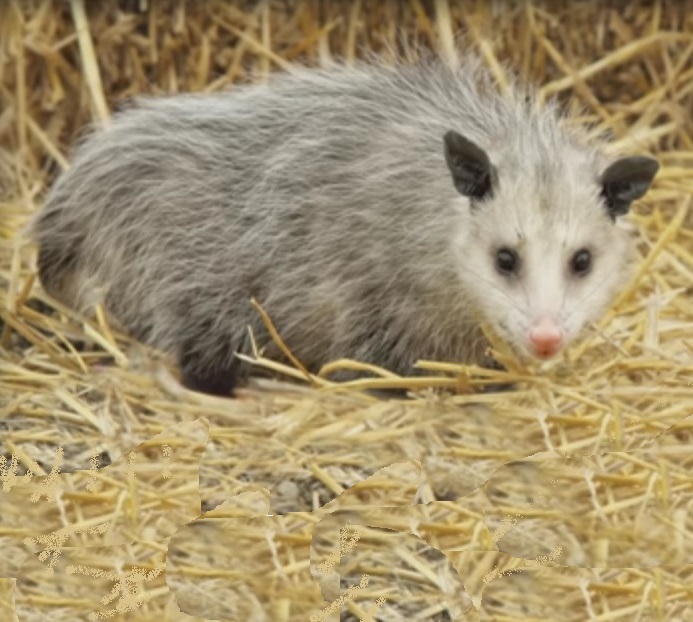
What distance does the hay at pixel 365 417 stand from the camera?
1.83 meters

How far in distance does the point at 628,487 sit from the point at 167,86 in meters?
0.92

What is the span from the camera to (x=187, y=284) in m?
2.27

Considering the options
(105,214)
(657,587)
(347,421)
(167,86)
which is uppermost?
(167,86)

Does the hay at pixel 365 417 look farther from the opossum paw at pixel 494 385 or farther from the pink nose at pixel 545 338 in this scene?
the pink nose at pixel 545 338

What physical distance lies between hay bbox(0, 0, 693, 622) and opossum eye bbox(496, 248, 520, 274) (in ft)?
0.56

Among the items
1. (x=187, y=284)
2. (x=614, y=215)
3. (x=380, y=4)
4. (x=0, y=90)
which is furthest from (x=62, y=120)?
(x=614, y=215)

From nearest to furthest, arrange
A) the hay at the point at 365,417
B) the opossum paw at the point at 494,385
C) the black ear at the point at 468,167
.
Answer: the hay at the point at 365,417
the black ear at the point at 468,167
the opossum paw at the point at 494,385

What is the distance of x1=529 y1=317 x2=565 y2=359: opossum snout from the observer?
1851 millimetres

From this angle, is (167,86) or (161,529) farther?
(167,86)

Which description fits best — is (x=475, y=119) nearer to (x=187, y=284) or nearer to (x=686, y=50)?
(x=686, y=50)

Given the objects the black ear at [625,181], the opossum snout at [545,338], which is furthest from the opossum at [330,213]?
the opossum snout at [545,338]

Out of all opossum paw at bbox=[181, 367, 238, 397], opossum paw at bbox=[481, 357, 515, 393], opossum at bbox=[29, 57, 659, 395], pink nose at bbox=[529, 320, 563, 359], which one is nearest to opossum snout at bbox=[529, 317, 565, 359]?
pink nose at bbox=[529, 320, 563, 359]

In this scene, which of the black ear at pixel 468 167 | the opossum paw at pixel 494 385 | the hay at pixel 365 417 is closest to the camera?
the hay at pixel 365 417

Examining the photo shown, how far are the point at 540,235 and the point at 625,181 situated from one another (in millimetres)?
139
